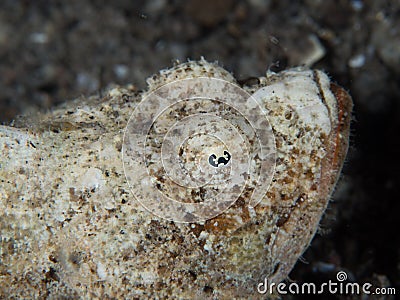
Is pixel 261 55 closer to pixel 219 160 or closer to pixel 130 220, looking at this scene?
pixel 219 160

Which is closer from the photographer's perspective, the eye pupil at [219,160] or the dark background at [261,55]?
the eye pupil at [219,160]

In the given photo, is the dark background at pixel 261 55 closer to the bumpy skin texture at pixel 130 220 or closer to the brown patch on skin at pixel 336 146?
the brown patch on skin at pixel 336 146

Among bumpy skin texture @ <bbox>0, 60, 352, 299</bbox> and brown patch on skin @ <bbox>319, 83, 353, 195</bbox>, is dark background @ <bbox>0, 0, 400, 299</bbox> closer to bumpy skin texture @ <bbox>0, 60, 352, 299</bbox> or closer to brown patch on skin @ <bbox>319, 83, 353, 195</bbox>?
brown patch on skin @ <bbox>319, 83, 353, 195</bbox>

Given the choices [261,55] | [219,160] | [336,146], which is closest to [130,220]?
[219,160]

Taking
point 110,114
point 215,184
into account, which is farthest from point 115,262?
point 110,114

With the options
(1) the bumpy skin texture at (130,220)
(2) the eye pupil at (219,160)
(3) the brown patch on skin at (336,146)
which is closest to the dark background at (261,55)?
(3) the brown patch on skin at (336,146)

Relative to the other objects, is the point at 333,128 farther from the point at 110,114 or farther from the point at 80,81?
the point at 80,81
